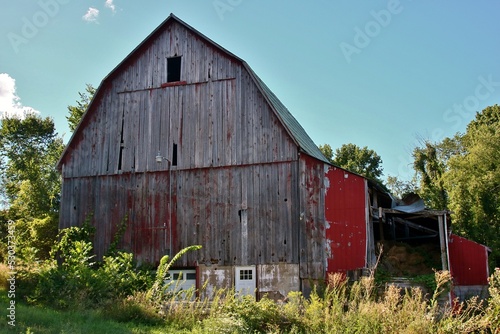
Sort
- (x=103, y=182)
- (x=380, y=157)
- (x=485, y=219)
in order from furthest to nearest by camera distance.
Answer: (x=380, y=157) → (x=485, y=219) → (x=103, y=182)

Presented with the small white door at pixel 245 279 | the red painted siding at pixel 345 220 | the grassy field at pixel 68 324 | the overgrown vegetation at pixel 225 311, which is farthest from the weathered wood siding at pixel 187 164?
the grassy field at pixel 68 324

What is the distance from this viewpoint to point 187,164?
703 inches

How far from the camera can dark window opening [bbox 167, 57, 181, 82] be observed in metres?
18.8

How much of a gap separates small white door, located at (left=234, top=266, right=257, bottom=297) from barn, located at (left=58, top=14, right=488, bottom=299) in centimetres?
3

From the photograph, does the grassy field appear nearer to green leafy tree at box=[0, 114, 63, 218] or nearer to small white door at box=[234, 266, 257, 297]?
small white door at box=[234, 266, 257, 297]

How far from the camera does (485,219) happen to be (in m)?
30.8

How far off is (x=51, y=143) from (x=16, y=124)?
2.82 meters

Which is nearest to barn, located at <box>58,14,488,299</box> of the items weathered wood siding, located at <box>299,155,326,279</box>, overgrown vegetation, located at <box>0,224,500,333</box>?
weathered wood siding, located at <box>299,155,326,279</box>

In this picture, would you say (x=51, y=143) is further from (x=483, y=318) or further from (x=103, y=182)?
(x=483, y=318)

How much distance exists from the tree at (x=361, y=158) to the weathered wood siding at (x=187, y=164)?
1212 inches

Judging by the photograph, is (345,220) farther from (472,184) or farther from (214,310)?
(472,184)

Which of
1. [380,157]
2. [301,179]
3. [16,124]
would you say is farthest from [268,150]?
[380,157]

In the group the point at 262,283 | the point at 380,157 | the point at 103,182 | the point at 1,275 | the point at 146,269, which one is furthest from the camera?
the point at 380,157

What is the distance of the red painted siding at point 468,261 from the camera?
22109 millimetres
